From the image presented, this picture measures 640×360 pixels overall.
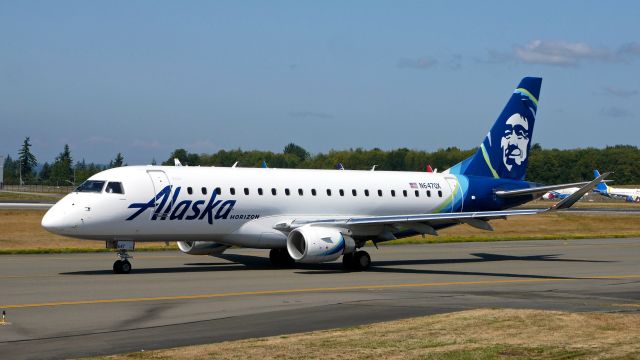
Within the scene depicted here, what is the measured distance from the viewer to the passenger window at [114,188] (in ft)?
106

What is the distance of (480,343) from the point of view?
16.3 metres

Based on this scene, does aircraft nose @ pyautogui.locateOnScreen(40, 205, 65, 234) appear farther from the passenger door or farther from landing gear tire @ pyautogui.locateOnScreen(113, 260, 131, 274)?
the passenger door

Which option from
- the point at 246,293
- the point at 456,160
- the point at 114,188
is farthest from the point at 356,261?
the point at 456,160

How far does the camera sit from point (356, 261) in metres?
35.3

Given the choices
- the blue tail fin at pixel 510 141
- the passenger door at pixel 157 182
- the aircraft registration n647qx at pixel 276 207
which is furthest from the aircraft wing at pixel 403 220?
the blue tail fin at pixel 510 141

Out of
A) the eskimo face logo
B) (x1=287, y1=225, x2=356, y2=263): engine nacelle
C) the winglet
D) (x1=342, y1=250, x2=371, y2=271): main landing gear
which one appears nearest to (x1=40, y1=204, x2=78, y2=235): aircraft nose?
(x1=287, y1=225, x2=356, y2=263): engine nacelle

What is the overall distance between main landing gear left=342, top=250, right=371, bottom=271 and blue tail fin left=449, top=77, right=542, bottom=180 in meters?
9.44

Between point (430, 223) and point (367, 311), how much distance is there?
1587 centimetres

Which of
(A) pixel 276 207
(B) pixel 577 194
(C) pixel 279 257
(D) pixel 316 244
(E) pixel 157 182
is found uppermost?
(E) pixel 157 182

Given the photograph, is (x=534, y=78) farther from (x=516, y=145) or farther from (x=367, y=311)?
(x=367, y=311)

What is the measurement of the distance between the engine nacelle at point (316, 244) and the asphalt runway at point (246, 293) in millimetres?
694

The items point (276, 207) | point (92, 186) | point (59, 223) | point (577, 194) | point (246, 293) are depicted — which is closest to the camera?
point (246, 293)

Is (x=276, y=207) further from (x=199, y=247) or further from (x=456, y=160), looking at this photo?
(x=456, y=160)

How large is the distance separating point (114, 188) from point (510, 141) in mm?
19359
